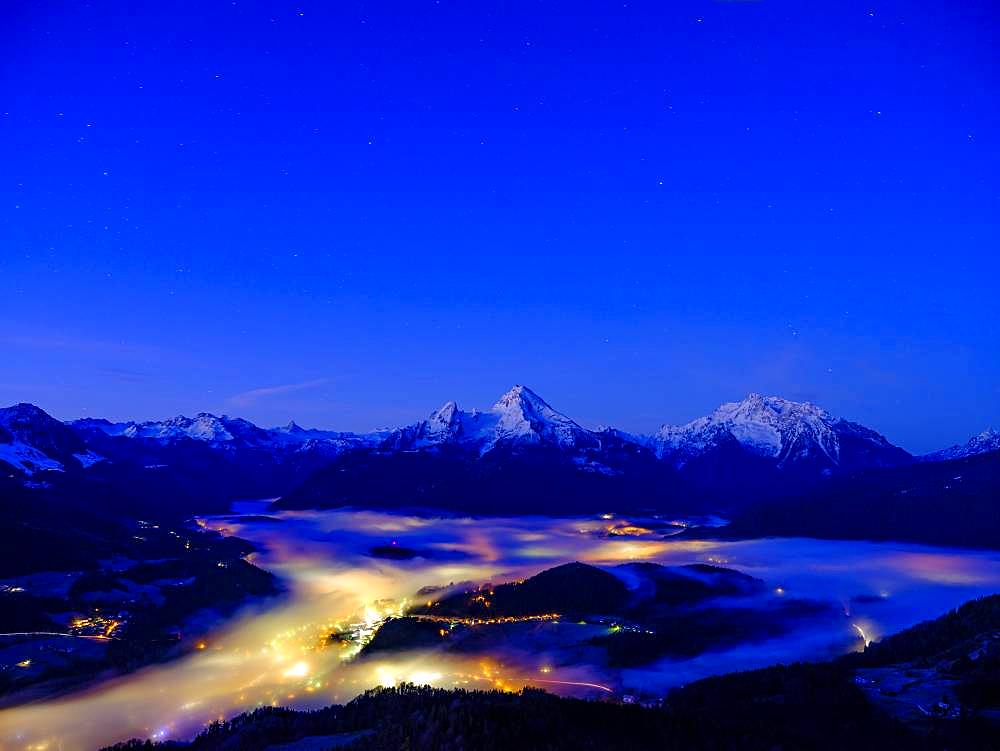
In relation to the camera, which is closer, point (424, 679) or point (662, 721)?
point (662, 721)

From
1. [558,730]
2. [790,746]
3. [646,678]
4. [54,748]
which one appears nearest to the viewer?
[558,730]

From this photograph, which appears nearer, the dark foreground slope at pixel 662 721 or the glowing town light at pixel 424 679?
the dark foreground slope at pixel 662 721

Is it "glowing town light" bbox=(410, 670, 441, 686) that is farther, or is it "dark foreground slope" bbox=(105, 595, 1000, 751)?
"glowing town light" bbox=(410, 670, 441, 686)

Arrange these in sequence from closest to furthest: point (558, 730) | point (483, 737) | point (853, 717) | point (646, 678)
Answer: point (483, 737) < point (558, 730) < point (853, 717) < point (646, 678)

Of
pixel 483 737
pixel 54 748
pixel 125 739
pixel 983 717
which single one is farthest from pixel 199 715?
pixel 983 717

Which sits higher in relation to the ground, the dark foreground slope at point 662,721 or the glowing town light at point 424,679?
the dark foreground slope at point 662,721

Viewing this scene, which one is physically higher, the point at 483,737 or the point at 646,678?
the point at 483,737

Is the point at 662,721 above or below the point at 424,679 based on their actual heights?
above

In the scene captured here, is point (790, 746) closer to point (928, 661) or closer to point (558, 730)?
point (558, 730)
